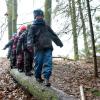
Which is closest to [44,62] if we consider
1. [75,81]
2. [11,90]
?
[11,90]

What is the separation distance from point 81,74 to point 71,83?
1970 mm

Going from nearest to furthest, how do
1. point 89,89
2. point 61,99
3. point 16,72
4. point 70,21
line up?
point 61,99, point 89,89, point 16,72, point 70,21

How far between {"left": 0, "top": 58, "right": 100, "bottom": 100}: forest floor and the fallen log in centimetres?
32

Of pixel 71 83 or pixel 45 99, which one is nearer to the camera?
pixel 45 99

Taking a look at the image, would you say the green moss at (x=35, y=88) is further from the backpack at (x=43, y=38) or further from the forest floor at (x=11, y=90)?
the backpack at (x=43, y=38)

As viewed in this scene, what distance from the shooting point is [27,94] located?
33.1 feet

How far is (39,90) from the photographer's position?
8.56 m

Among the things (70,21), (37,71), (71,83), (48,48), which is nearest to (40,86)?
(37,71)

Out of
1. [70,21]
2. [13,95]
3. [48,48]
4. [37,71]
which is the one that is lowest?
[13,95]

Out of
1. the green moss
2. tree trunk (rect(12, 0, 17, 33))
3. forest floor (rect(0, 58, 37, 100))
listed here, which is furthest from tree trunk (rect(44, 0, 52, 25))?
the green moss

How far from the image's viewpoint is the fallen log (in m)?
7.75

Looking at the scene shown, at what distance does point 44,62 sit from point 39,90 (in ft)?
2.50

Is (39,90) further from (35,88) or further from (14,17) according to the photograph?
(14,17)

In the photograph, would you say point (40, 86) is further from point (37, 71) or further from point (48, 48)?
point (48, 48)
